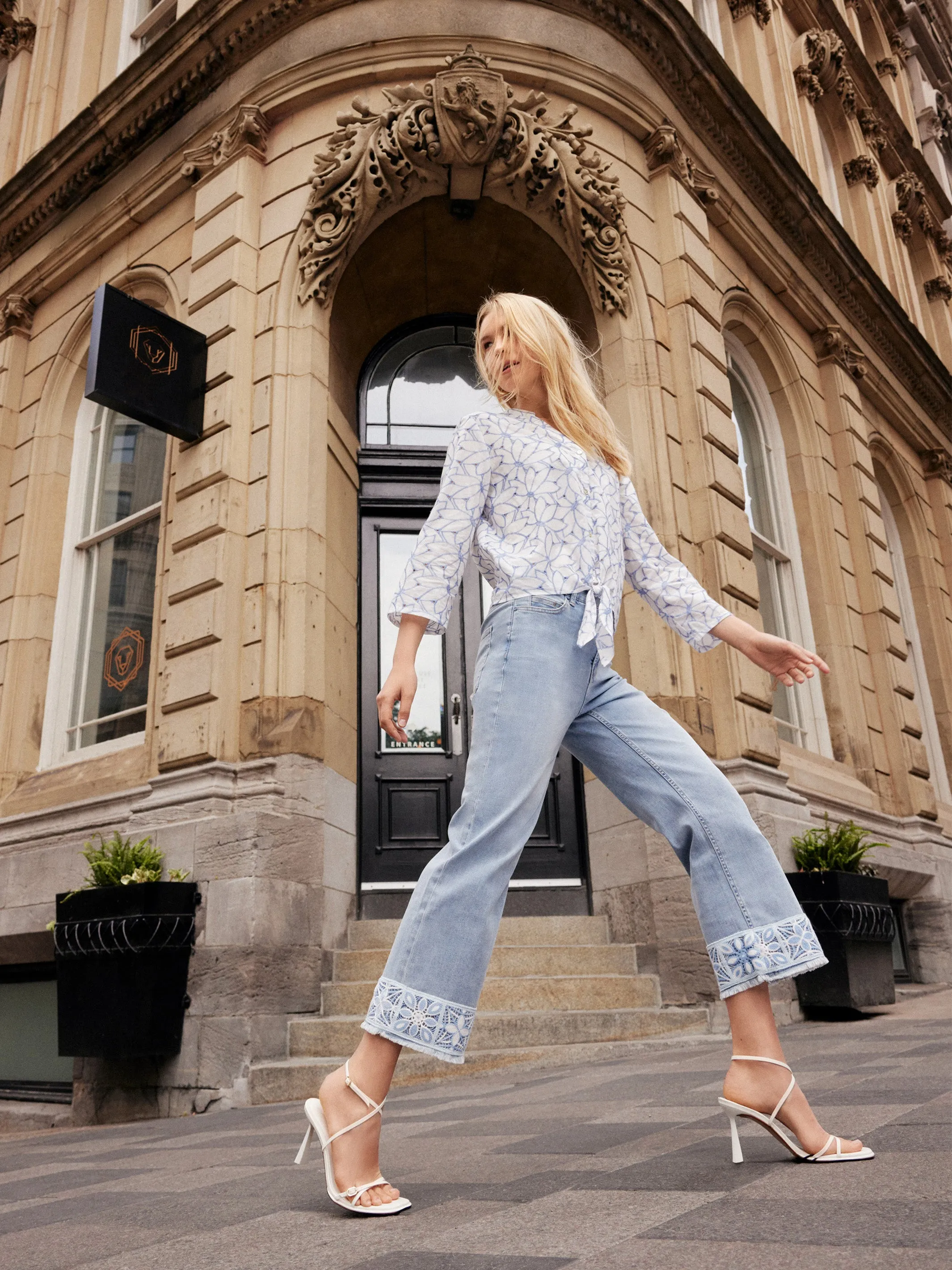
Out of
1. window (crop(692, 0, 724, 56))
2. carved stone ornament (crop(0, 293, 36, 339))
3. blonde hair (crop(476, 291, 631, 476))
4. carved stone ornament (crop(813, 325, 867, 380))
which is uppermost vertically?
window (crop(692, 0, 724, 56))

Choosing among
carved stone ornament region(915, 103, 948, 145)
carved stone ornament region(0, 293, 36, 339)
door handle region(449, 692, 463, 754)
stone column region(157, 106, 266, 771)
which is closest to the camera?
stone column region(157, 106, 266, 771)

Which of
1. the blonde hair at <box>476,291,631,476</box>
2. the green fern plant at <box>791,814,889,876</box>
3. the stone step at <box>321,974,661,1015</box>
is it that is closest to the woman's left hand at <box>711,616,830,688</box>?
the blonde hair at <box>476,291,631,476</box>

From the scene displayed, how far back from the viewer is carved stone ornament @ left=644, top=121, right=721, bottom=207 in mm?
8672

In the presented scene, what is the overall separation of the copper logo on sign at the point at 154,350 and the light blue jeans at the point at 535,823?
5.89 metres

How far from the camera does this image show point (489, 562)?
2430mm

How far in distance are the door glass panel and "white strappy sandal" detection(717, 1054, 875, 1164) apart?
5.95 m

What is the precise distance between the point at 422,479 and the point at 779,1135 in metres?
7.28

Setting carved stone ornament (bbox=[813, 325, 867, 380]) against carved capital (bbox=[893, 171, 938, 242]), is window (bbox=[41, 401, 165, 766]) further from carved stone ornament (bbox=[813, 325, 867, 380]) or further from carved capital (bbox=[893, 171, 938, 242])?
carved capital (bbox=[893, 171, 938, 242])

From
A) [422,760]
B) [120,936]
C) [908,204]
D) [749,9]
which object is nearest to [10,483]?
[422,760]

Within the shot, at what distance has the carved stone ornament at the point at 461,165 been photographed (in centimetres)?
783

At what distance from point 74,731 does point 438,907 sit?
7442 mm

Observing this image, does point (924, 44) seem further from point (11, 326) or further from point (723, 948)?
point (723, 948)

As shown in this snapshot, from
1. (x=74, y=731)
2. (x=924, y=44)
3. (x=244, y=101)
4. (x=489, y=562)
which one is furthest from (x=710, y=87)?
(x=924, y=44)

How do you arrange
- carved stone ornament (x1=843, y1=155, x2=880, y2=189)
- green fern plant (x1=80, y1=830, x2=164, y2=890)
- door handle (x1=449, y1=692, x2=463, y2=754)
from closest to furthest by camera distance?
green fern plant (x1=80, y1=830, x2=164, y2=890) < door handle (x1=449, y1=692, x2=463, y2=754) < carved stone ornament (x1=843, y1=155, x2=880, y2=189)
